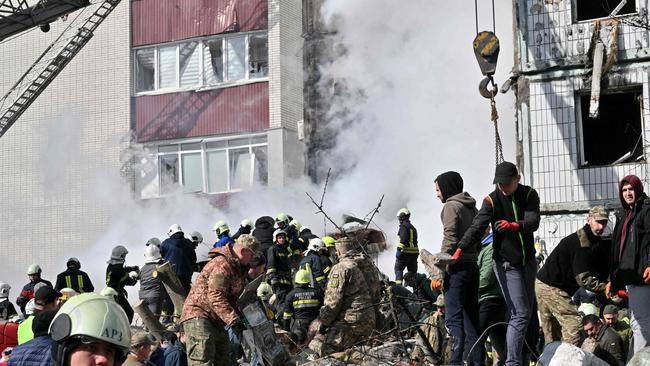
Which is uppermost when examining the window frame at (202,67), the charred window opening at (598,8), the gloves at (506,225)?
the window frame at (202,67)

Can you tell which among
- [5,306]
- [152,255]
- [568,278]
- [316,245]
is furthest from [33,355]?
[5,306]

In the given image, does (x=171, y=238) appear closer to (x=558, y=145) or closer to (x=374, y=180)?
(x=558, y=145)

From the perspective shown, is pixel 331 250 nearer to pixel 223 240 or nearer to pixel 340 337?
pixel 223 240

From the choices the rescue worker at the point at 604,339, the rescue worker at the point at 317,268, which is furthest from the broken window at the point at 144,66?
the rescue worker at the point at 604,339

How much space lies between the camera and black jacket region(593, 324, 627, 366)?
1275 cm

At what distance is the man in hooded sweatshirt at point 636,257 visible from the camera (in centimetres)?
984

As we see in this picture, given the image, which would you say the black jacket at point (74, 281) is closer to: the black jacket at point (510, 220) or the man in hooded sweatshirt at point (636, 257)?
the black jacket at point (510, 220)

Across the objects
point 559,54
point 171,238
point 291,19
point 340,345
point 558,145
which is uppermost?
point 291,19

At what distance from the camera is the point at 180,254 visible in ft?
58.7

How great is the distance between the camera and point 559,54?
20.2m

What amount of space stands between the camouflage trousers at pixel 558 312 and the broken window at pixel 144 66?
22.0 meters

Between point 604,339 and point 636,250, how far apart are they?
3465 mm

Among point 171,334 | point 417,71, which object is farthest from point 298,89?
point 171,334

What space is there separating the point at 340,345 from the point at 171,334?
6.55 ft
